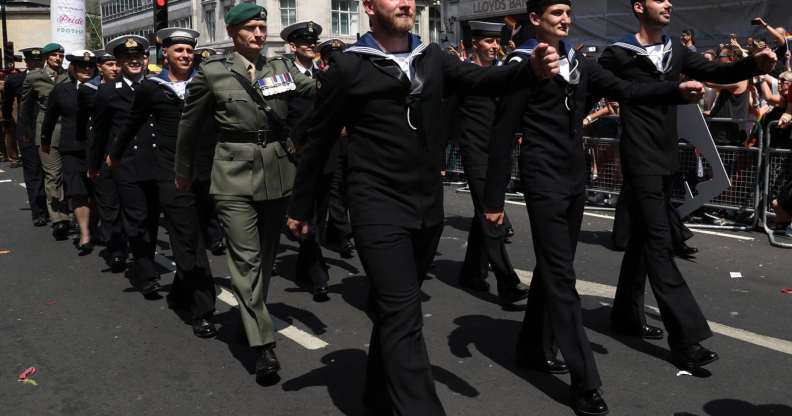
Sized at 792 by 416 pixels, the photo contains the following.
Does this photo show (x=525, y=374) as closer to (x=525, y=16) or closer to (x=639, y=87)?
(x=639, y=87)

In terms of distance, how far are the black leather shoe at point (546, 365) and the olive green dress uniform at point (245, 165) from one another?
4.86 feet

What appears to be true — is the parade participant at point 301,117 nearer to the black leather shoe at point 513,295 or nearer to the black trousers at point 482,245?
the black trousers at point 482,245

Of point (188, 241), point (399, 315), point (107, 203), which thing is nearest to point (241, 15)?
point (188, 241)

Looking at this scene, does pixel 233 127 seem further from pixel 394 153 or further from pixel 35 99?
pixel 35 99

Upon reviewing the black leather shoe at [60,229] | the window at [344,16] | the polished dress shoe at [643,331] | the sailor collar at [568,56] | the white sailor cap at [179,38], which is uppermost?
the window at [344,16]

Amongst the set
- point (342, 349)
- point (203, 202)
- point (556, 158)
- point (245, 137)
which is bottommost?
point (342, 349)

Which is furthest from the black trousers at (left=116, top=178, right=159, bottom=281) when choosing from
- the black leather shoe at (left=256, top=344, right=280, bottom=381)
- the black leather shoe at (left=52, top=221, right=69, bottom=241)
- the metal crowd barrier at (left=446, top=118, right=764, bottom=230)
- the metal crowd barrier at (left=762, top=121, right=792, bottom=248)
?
the metal crowd barrier at (left=762, top=121, right=792, bottom=248)

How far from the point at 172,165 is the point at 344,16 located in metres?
57.9

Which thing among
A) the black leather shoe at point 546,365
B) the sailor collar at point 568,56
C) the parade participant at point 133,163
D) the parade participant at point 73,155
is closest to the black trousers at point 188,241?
the parade participant at point 133,163

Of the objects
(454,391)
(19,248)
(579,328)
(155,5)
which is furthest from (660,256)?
(155,5)

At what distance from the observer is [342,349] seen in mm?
5387

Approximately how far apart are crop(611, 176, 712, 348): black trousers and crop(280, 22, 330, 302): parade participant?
7.12 feet

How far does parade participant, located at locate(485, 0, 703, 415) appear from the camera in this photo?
431 centimetres

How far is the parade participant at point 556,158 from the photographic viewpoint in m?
4.31
